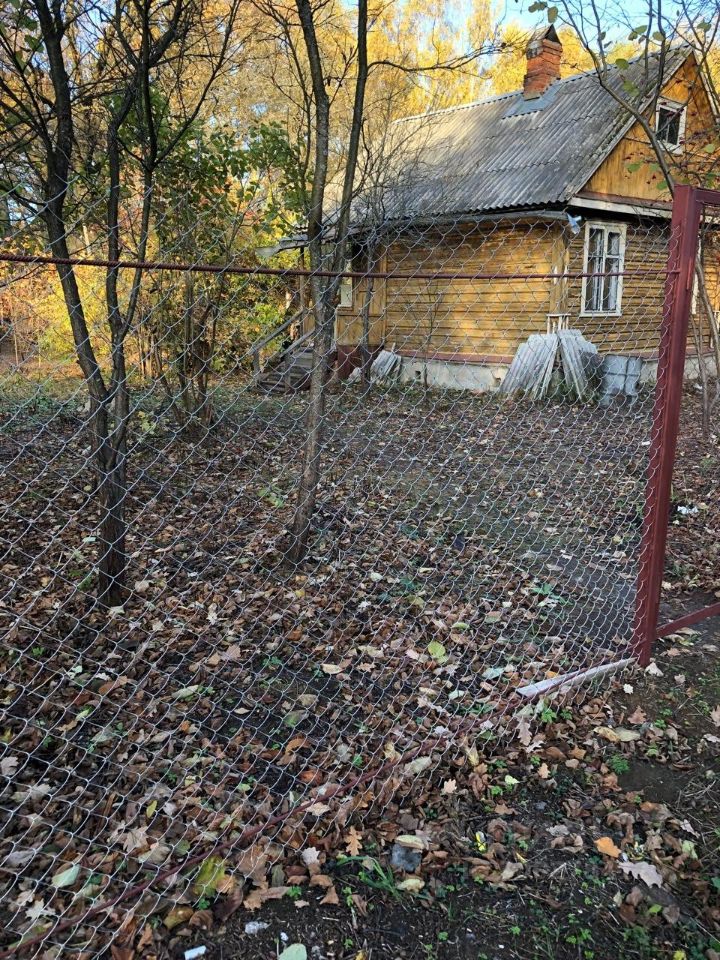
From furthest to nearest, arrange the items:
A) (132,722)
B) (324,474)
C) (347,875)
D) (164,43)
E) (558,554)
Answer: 1. (324,474)
2. (558,554)
3. (164,43)
4. (132,722)
5. (347,875)

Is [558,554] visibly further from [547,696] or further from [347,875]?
[347,875]

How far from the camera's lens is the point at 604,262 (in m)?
12.6

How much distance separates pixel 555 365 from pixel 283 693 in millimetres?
9248

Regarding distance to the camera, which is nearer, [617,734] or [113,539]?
[617,734]

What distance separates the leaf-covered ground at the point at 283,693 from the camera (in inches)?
81.8

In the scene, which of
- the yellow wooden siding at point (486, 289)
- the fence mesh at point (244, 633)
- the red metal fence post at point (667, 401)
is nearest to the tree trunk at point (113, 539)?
the fence mesh at point (244, 633)

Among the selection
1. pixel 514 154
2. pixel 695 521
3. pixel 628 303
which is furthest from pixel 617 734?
pixel 514 154

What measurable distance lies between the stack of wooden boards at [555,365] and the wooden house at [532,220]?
0.46m

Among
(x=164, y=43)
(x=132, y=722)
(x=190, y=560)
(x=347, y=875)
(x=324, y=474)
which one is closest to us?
(x=347, y=875)

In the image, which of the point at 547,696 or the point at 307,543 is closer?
the point at 547,696

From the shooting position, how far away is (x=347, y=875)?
2082 millimetres

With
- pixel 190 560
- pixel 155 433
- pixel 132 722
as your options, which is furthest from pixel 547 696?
pixel 155 433

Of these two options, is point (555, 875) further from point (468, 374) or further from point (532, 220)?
point (532, 220)

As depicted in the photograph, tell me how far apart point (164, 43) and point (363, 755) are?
146 inches
